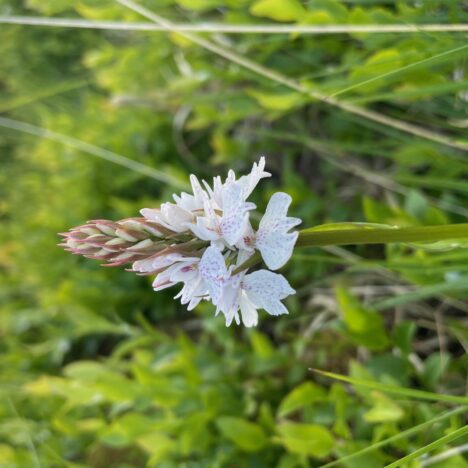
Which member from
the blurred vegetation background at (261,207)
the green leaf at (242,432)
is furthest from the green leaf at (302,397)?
the green leaf at (242,432)

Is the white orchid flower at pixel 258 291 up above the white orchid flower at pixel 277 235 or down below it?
below

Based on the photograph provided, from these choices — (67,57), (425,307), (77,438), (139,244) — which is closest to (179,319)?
(77,438)

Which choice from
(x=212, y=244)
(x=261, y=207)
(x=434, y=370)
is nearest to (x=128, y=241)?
(x=212, y=244)

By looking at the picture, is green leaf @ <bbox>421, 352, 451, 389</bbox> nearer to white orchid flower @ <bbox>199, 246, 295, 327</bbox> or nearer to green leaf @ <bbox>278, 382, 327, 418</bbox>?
green leaf @ <bbox>278, 382, 327, 418</bbox>

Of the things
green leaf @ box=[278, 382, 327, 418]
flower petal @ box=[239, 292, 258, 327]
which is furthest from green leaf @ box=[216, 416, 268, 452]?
flower petal @ box=[239, 292, 258, 327]

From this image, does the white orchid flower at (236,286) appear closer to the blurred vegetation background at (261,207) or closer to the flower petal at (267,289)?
the flower petal at (267,289)

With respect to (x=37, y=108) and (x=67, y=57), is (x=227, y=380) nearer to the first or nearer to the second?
(x=37, y=108)
